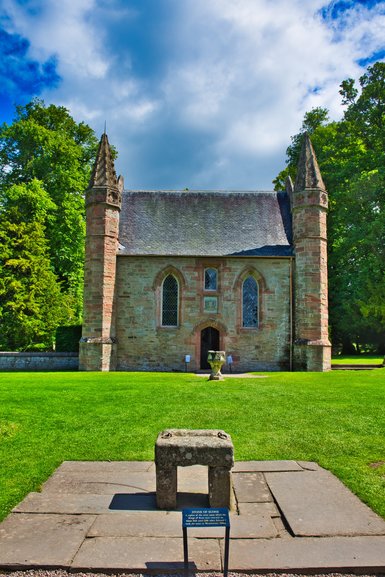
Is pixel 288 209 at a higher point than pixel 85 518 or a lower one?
higher

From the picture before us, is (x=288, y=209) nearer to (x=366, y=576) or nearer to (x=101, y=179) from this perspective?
(x=101, y=179)

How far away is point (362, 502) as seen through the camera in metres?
5.35

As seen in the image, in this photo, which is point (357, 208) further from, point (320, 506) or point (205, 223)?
point (320, 506)

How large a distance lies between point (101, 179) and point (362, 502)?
21884mm

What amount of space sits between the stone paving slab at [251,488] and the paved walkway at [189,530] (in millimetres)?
12

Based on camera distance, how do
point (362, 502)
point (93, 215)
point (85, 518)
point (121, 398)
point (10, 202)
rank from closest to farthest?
point (85, 518) < point (362, 502) < point (121, 398) < point (93, 215) < point (10, 202)

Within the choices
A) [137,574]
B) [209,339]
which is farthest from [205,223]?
[137,574]

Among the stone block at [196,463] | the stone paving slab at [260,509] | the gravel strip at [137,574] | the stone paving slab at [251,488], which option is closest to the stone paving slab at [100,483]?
the stone block at [196,463]

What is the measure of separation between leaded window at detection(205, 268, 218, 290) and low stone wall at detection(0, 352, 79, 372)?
8022mm

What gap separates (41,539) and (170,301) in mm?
20837

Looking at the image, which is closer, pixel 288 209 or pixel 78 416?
pixel 78 416

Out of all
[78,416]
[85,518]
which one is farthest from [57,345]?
[85,518]

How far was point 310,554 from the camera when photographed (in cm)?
412

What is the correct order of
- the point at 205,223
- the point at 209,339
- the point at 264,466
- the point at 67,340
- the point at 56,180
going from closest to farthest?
1. the point at 264,466
2. the point at 209,339
3. the point at 67,340
4. the point at 205,223
5. the point at 56,180
